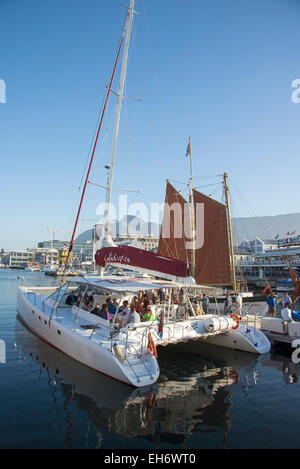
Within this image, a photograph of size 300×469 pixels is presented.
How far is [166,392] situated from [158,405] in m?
0.95

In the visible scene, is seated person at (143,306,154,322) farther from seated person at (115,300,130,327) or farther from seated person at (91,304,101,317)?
seated person at (91,304,101,317)

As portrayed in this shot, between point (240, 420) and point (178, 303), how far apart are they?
555cm

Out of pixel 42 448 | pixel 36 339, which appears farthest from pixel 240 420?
pixel 36 339

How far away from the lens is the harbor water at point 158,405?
21.2 feet

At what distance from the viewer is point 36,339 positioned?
14.7 meters

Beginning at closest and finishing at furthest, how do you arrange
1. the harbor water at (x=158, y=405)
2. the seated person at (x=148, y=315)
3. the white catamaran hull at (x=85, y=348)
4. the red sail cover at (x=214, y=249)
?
the harbor water at (x=158, y=405), the white catamaran hull at (x=85, y=348), the seated person at (x=148, y=315), the red sail cover at (x=214, y=249)

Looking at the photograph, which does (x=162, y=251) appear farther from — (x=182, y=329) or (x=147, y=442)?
(x=147, y=442)

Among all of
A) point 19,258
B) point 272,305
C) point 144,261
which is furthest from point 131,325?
point 19,258

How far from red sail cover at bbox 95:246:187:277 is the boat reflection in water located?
145 inches

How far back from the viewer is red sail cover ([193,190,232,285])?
26875 millimetres

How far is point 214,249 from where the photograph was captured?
27.3 meters

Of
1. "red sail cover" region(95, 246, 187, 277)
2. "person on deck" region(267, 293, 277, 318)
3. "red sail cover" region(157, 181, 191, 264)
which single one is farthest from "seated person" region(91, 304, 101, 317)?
"red sail cover" region(157, 181, 191, 264)

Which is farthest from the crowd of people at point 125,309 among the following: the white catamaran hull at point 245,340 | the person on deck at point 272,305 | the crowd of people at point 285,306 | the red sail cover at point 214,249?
the red sail cover at point 214,249

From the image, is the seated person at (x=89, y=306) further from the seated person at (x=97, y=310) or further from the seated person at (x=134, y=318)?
the seated person at (x=134, y=318)
